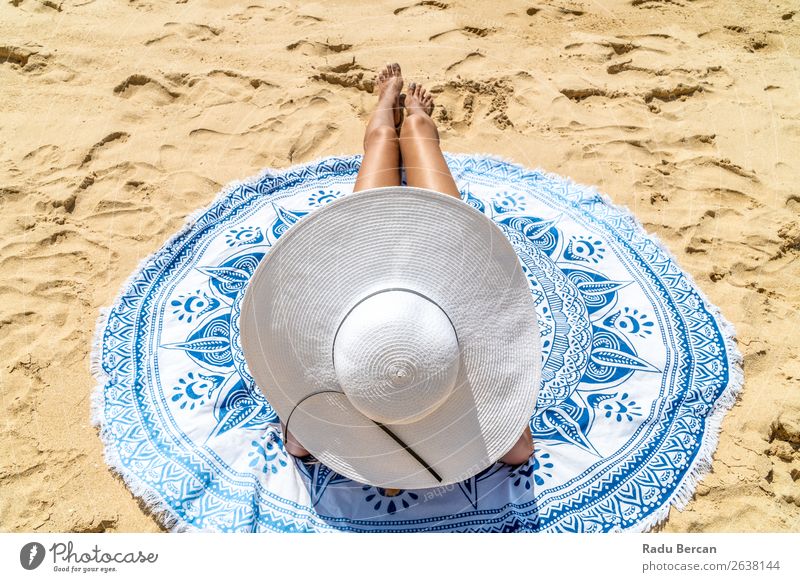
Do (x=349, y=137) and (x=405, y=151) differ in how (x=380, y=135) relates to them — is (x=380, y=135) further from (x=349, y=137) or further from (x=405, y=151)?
(x=349, y=137)

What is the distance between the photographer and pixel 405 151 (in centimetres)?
282

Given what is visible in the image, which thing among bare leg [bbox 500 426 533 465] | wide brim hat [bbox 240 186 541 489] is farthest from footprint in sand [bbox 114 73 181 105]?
bare leg [bbox 500 426 533 465]

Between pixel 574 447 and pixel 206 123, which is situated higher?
pixel 206 123

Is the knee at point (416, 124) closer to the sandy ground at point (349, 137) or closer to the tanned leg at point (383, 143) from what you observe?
the tanned leg at point (383, 143)

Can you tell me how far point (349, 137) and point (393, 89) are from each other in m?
0.40

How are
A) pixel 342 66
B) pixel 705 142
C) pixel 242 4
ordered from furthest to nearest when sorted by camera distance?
pixel 242 4 < pixel 342 66 < pixel 705 142

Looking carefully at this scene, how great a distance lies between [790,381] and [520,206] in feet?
4.87

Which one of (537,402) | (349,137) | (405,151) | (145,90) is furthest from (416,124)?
(145,90)

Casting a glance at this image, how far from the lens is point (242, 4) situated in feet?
13.7

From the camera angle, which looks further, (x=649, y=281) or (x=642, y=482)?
(x=649, y=281)

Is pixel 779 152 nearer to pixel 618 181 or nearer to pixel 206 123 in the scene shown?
pixel 618 181

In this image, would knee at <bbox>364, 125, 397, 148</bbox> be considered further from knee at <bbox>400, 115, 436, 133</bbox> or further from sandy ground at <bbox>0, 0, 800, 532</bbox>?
sandy ground at <bbox>0, 0, 800, 532</bbox>

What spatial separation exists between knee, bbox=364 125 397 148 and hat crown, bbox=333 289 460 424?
1.46 m

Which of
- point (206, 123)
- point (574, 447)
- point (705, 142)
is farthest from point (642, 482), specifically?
point (206, 123)
